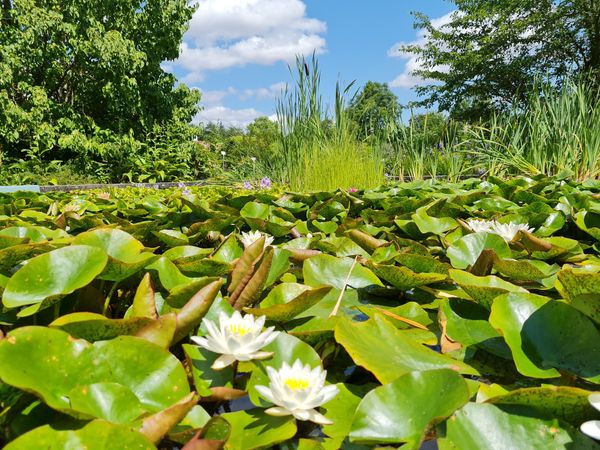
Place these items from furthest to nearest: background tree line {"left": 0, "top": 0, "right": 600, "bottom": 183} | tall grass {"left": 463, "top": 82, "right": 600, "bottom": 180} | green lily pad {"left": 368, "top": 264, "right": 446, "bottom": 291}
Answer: background tree line {"left": 0, "top": 0, "right": 600, "bottom": 183}
tall grass {"left": 463, "top": 82, "right": 600, "bottom": 180}
green lily pad {"left": 368, "top": 264, "right": 446, "bottom": 291}

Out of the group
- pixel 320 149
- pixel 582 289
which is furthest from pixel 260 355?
pixel 320 149

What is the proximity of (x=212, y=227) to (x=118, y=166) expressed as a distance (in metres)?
10.7

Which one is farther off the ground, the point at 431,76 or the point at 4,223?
the point at 431,76

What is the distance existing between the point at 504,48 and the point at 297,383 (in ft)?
57.3

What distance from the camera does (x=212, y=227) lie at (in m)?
1.23

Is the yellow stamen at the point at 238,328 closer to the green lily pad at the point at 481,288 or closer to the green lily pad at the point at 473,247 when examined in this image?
the green lily pad at the point at 481,288

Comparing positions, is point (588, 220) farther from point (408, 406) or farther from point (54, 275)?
point (54, 275)

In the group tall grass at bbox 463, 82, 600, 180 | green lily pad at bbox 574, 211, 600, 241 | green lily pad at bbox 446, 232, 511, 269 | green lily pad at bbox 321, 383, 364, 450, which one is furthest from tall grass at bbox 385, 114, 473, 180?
green lily pad at bbox 321, 383, 364, 450

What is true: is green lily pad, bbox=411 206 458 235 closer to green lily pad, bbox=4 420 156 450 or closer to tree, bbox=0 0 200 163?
green lily pad, bbox=4 420 156 450

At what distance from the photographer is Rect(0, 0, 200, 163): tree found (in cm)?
995

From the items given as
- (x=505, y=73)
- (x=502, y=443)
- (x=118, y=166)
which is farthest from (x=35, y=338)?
(x=505, y=73)

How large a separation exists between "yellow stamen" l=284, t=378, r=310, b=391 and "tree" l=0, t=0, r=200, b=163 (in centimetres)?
1128

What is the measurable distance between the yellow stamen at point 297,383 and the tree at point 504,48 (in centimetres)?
1519

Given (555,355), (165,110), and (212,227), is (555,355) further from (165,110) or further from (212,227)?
(165,110)
